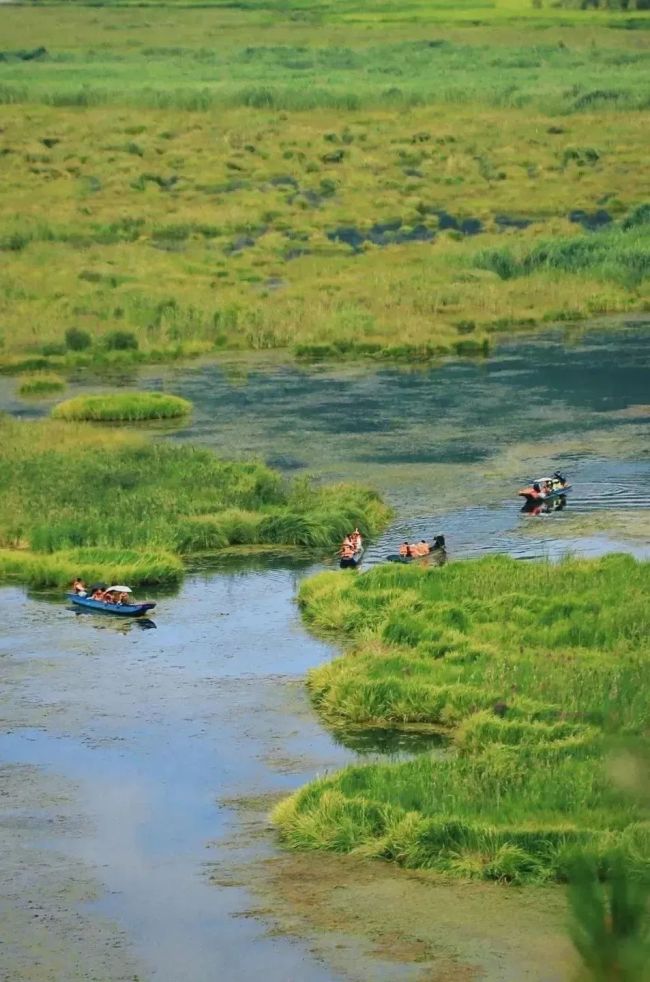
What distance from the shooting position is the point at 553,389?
42.4m

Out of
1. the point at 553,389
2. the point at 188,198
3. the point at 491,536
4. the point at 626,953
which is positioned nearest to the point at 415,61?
the point at 188,198

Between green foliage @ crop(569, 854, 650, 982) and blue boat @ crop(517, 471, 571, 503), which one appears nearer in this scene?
green foliage @ crop(569, 854, 650, 982)

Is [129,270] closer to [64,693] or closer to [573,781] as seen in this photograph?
[64,693]

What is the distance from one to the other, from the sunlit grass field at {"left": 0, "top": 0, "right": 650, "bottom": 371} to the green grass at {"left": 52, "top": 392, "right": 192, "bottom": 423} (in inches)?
223

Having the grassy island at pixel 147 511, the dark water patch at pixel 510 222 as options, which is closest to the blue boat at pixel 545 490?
the grassy island at pixel 147 511

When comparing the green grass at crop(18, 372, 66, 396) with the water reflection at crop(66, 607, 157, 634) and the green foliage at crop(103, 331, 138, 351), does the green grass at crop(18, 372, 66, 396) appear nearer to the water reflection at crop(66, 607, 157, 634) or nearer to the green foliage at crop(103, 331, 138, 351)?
the green foliage at crop(103, 331, 138, 351)

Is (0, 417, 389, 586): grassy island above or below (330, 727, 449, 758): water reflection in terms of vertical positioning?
above

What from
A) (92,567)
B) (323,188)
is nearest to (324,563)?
(92,567)

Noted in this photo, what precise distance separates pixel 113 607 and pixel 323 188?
4516 centimetres

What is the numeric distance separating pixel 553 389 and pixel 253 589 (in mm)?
15461

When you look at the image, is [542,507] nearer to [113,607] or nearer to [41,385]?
[113,607]

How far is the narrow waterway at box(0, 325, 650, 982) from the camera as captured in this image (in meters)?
17.3

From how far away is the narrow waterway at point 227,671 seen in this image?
1733 cm

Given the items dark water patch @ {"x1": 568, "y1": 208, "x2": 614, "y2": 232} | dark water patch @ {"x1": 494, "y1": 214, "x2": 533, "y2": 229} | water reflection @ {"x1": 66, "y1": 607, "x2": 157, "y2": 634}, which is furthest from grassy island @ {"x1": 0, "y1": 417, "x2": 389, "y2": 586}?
dark water patch @ {"x1": 568, "y1": 208, "x2": 614, "y2": 232}
